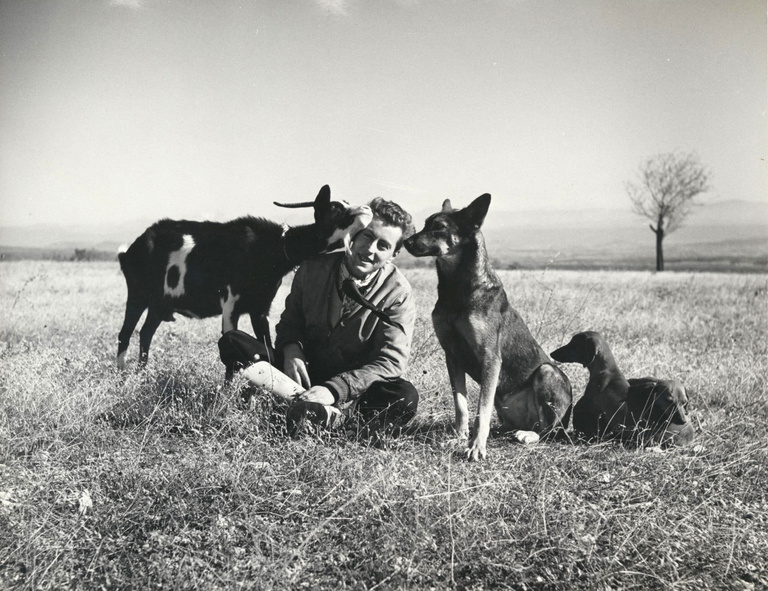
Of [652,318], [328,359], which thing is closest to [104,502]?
[328,359]

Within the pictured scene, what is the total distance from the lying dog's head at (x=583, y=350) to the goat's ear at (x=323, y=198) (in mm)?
2331

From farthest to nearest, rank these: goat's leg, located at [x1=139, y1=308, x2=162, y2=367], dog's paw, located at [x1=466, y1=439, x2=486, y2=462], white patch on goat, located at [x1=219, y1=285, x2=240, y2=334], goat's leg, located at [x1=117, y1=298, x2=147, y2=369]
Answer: goat's leg, located at [x1=139, y1=308, x2=162, y2=367] → goat's leg, located at [x1=117, y1=298, x2=147, y2=369] → white patch on goat, located at [x1=219, y1=285, x2=240, y2=334] → dog's paw, located at [x1=466, y1=439, x2=486, y2=462]

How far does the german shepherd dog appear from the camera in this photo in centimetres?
427

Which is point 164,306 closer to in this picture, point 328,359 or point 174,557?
point 328,359

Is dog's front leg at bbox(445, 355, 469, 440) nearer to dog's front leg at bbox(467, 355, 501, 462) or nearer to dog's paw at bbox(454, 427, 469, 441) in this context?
dog's paw at bbox(454, 427, 469, 441)

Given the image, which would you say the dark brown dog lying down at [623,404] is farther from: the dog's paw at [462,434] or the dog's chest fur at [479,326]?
the dog's paw at [462,434]

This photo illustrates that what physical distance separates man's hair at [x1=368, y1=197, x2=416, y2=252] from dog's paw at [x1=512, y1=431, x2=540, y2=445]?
1.69m

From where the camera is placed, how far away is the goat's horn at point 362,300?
441 cm

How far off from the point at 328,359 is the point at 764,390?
14.4 feet

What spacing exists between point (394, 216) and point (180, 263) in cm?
272

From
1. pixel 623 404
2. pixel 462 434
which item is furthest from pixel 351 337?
pixel 623 404

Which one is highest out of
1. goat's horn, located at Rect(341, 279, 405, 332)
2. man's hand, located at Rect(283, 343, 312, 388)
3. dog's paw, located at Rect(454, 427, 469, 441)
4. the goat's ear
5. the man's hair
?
the goat's ear

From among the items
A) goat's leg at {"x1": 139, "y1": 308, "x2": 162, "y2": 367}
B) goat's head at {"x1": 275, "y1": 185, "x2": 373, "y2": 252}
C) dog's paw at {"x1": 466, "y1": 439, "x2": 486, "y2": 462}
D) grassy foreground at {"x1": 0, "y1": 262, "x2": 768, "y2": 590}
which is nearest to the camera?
grassy foreground at {"x1": 0, "y1": 262, "x2": 768, "y2": 590}

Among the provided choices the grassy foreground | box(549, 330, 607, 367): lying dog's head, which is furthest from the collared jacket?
box(549, 330, 607, 367): lying dog's head
